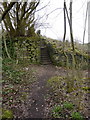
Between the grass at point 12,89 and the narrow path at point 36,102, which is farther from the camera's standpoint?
the grass at point 12,89

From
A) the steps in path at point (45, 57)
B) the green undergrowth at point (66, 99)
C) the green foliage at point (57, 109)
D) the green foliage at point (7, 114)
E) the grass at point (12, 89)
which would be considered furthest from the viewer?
the steps in path at point (45, 57)

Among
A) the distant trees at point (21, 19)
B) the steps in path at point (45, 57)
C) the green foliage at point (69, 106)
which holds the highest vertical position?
the distant trees at point (21, 19)

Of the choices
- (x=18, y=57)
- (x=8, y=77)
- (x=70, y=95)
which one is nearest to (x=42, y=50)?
(x=18, y=57)

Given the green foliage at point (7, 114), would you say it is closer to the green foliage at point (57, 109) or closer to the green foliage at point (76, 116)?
the green foliage at point (57, 109)

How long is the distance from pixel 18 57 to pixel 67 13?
201 inches

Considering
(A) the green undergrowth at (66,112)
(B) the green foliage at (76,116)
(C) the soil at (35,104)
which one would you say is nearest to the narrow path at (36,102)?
(C) the soil at (35,104)

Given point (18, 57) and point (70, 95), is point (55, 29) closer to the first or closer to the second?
point (18, 57)

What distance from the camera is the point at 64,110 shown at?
3152mm

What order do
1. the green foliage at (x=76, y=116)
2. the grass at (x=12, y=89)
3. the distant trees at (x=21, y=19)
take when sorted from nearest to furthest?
the green foliage at (x=76, y=116)
the grass at (x=12, y=89)
the distant trees at (x=21, y=19)

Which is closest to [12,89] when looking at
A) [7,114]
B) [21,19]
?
[7,114]

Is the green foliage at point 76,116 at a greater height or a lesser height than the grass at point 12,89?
lesser

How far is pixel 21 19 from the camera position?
883cm

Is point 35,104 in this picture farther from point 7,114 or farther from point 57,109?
point 7,114

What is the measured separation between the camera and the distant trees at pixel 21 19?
8.50 m
